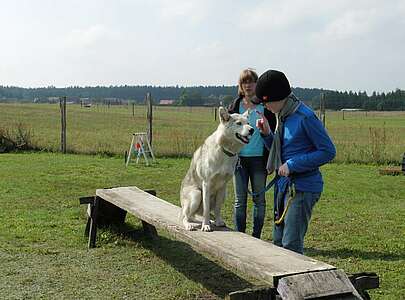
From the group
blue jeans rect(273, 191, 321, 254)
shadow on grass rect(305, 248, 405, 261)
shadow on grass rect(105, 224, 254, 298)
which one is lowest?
shadow on grass rect(105, 224, 254, 298)

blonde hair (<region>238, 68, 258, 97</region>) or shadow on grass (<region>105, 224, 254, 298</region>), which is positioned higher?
blonde hair (<region>238, 68, 258, 97</region>)

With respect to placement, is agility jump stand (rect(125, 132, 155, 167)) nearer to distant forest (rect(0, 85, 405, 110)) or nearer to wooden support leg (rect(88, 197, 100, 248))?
distant forest (rect(0, 85, 405, 110))

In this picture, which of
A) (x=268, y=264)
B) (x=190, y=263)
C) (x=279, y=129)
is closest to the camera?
(x=268, y=264)

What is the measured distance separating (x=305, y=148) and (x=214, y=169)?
1222mm

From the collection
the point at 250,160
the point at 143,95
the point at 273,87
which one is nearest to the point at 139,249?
the point at 250,160

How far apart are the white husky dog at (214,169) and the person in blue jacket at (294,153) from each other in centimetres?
68

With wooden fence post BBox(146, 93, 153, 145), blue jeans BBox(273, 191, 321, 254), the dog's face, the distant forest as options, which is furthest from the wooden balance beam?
the distant forest

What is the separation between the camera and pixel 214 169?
17.0 feet

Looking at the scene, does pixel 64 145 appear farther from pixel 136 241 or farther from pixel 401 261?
pixel 401 261

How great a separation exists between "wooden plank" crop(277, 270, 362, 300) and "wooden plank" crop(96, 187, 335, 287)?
8 cm

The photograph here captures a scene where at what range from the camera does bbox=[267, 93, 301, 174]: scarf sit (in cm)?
417

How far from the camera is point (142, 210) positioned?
20.7ft

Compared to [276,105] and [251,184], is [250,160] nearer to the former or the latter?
[251,184]

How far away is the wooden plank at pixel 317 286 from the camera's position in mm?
3277
